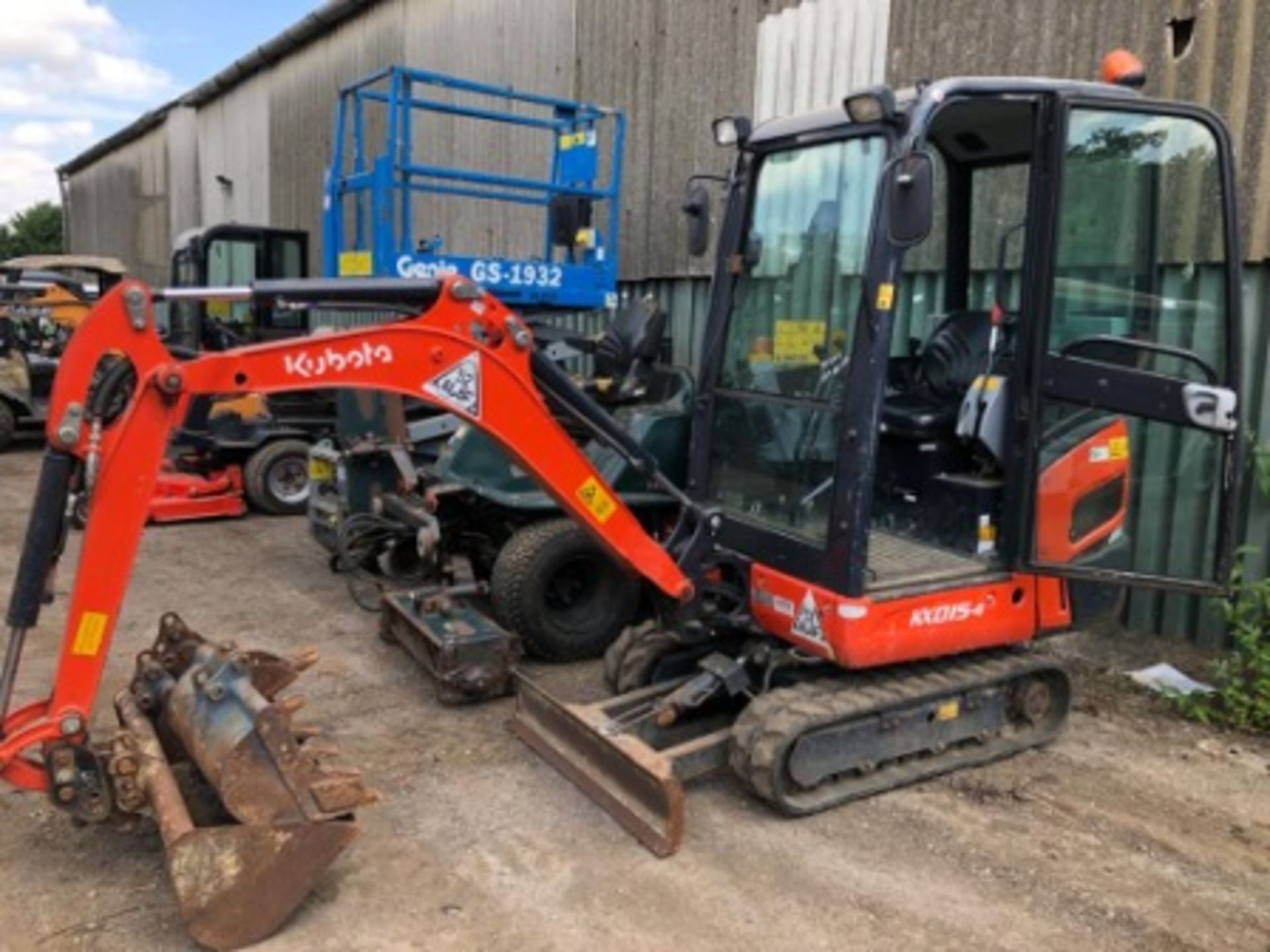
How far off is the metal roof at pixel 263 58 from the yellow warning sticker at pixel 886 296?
12.5 metres

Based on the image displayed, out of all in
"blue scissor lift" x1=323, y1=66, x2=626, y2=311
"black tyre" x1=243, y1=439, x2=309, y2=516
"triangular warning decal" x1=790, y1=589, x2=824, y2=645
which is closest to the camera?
"triangular warning decal" x1=790, y1=589, x2=824, y2=645

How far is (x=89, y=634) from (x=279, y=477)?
619 cm

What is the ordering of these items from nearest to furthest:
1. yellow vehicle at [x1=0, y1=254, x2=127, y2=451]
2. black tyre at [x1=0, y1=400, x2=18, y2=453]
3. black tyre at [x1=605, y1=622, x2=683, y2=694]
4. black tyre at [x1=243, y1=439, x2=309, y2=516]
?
1. black tyre at [x1=605, y1=622, x2=683, y2=694]
2. black tyre at [x1=243, y1=439, x2=309, y2=516]
3. yellow vehicle at [x1=0, y1=254, x2=127, y2=451]
4. black tyre at [x1=0, y1=400, x2=18, y2=453]

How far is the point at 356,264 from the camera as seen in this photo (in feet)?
23.5

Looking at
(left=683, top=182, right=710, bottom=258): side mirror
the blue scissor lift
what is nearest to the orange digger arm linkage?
(left=683, top=182, right=710, bottom=258): side mirror

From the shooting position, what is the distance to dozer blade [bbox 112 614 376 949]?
9.44 feet

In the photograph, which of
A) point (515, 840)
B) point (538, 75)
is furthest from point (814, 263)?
point (538, 75)

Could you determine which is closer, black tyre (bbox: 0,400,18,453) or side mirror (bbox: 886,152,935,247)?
side mirror (bbox: 886,152,935,247)

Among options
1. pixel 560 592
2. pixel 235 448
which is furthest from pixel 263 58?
pixel 560 592

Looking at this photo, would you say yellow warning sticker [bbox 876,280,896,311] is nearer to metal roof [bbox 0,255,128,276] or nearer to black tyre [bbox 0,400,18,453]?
black tyre [bbox 0,400,18,453]

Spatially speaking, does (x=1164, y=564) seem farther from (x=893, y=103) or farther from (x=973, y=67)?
(x=973, y=67)

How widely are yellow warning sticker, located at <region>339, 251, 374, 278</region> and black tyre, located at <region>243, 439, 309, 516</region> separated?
2232 mm

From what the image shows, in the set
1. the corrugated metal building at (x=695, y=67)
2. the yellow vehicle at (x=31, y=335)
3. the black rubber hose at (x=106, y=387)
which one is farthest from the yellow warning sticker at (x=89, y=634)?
the yellow vehicle at (x=31, y=335)

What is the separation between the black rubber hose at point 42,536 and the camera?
305cm
